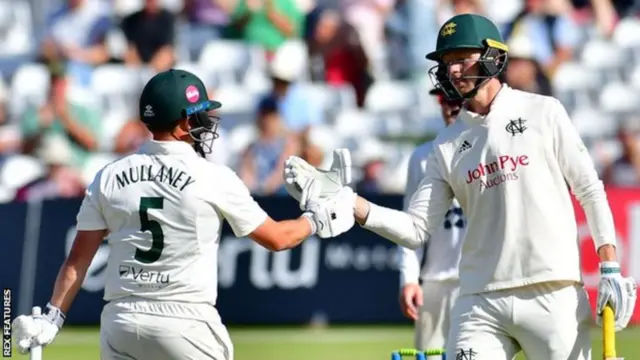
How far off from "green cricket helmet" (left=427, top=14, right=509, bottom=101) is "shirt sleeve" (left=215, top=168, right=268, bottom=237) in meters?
1.05

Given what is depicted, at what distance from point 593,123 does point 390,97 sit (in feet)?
7.92

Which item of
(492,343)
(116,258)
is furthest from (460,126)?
(116,258)

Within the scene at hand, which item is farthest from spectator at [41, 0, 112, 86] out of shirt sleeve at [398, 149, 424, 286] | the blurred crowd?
shirt sleeve at [398, 149, 424, 286]

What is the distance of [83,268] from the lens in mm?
5734

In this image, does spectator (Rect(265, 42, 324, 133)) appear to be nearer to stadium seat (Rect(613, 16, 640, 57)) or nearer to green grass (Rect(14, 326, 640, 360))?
green grass (Rect(14, 326, 640, 360))

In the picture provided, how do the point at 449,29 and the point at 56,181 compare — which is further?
the point at 56,181

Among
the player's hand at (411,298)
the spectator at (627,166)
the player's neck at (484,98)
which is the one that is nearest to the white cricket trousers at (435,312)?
the player's hand at (411,298)

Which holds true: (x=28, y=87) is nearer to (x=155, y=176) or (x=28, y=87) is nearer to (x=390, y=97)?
(x=390, y=97)

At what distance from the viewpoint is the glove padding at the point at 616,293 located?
5570 mm

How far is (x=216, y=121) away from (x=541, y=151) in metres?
1.43

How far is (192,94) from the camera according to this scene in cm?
573

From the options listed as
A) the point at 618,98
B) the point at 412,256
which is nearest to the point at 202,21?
the point at 618,98

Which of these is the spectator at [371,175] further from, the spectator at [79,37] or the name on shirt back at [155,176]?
the name on shirt back at [155,176]

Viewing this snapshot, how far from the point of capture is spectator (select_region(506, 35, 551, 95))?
14.7 meters
